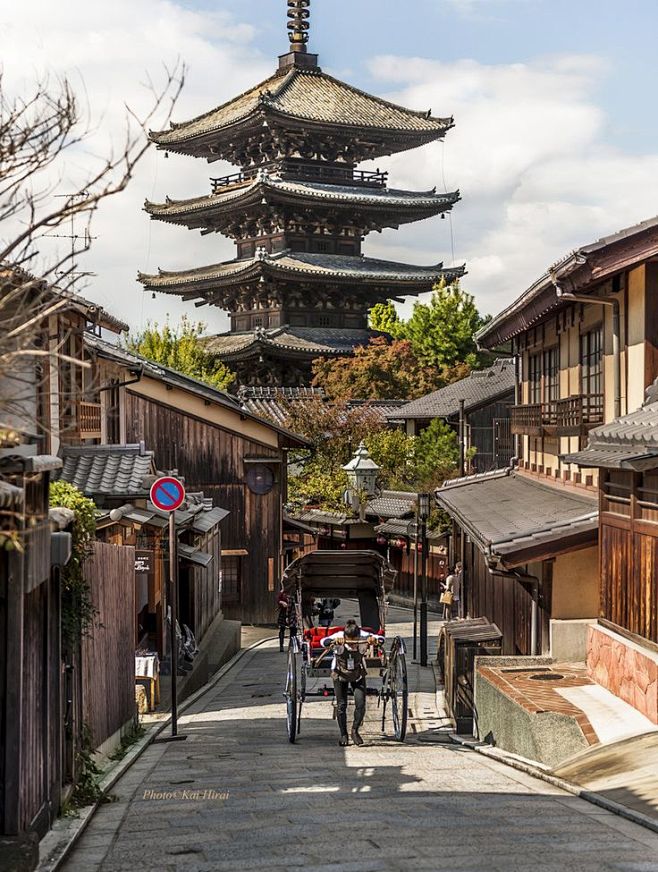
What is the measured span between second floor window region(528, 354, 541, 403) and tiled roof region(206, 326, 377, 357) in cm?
2706

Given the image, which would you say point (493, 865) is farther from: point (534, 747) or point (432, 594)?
point (432, 594)

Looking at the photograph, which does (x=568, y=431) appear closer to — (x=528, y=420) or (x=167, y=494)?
(x=528, y=420)

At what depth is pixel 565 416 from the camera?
729 inches

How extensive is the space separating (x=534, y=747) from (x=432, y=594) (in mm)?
28295

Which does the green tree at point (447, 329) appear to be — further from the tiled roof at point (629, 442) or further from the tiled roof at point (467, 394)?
the tiled roof at point (629, 442)

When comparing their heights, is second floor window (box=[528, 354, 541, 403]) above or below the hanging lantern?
above

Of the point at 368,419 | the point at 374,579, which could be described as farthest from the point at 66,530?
the point at 368,419

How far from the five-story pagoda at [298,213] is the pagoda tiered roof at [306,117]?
0.08 m

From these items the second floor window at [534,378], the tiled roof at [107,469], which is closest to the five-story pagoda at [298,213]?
the second floor window at [534,378]

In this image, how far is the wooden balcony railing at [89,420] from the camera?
22.2m

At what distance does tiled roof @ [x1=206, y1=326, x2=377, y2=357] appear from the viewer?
5172cm

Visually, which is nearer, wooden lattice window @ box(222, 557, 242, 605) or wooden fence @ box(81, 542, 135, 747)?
wooden fence @ box(81, 542, 135, 747)

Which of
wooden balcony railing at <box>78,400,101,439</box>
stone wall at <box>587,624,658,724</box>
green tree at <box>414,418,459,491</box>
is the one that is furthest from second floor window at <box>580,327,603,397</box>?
green tree at <box>414,418,459,491</box>

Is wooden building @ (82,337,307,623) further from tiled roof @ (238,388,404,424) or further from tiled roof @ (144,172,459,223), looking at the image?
tiled roof @ (144,172,459,223)
